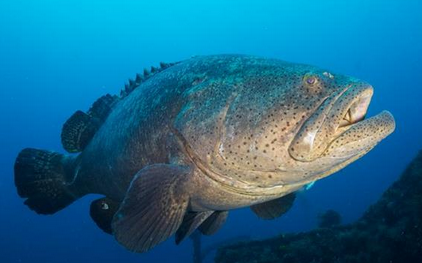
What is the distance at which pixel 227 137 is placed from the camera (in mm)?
2732

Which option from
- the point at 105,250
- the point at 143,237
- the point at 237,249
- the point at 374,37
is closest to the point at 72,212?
the point at 105,250

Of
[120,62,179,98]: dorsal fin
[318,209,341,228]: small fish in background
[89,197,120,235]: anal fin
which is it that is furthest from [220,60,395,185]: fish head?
[318,209,341,228]: small fish in background

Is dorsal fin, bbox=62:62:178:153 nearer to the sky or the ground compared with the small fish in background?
nearer to the sky

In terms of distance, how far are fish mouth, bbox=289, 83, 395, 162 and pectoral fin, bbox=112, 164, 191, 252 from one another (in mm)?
1168

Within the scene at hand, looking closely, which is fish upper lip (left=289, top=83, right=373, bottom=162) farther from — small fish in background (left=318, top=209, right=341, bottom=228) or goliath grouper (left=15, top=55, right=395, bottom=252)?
small fish in background (left=318, top=209, right=341, bottom=228)

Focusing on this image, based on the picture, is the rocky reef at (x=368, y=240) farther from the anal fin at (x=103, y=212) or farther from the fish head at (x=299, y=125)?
the fish head at (x=299, y=125)

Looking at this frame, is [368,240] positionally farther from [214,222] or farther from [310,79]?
[310,79]

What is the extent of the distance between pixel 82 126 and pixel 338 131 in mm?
4235

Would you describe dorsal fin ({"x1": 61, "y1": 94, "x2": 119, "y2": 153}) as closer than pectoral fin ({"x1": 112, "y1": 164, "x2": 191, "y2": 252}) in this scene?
No

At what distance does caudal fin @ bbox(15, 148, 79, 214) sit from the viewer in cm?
496

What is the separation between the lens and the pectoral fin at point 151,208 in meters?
2.84

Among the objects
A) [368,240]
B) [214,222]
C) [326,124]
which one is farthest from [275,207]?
[368,240]

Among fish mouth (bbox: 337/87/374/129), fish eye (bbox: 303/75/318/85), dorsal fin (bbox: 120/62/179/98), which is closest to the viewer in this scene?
fish mouth (bbox: 337/87/374/129)

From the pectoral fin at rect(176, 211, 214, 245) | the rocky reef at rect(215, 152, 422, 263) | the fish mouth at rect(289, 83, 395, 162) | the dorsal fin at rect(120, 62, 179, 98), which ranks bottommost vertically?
the rocky reef at rect(215, 152, 422, 263)
